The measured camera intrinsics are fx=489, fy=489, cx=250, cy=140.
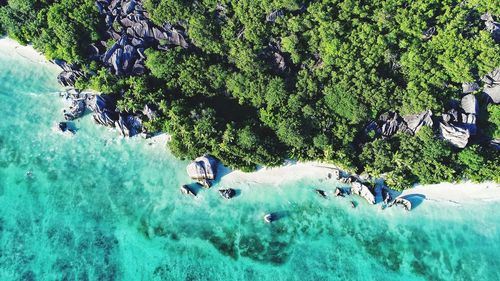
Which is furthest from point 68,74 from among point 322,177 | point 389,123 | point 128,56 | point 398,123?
point 398,123

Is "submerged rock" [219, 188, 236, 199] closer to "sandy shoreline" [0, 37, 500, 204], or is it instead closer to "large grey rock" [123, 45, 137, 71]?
"sandy shoreline" [0, 37, 500, 204]

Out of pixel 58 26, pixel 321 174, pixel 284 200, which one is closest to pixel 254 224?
pixel 284 200

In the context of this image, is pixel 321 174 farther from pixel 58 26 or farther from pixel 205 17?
pixel 58 26

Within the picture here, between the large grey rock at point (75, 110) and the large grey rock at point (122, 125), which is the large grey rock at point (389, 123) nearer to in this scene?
the large grey rock at point (122, 125)

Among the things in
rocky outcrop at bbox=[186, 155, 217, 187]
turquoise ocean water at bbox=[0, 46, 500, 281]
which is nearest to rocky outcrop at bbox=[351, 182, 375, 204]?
turquoise ocean water at bbox=[0, 46, 500, 281]

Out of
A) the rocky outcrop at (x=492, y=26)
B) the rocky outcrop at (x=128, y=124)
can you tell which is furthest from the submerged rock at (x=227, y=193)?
the rocky outcrop at (x=492, y=26)

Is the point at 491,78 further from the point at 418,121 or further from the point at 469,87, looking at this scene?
the point at 418,121
